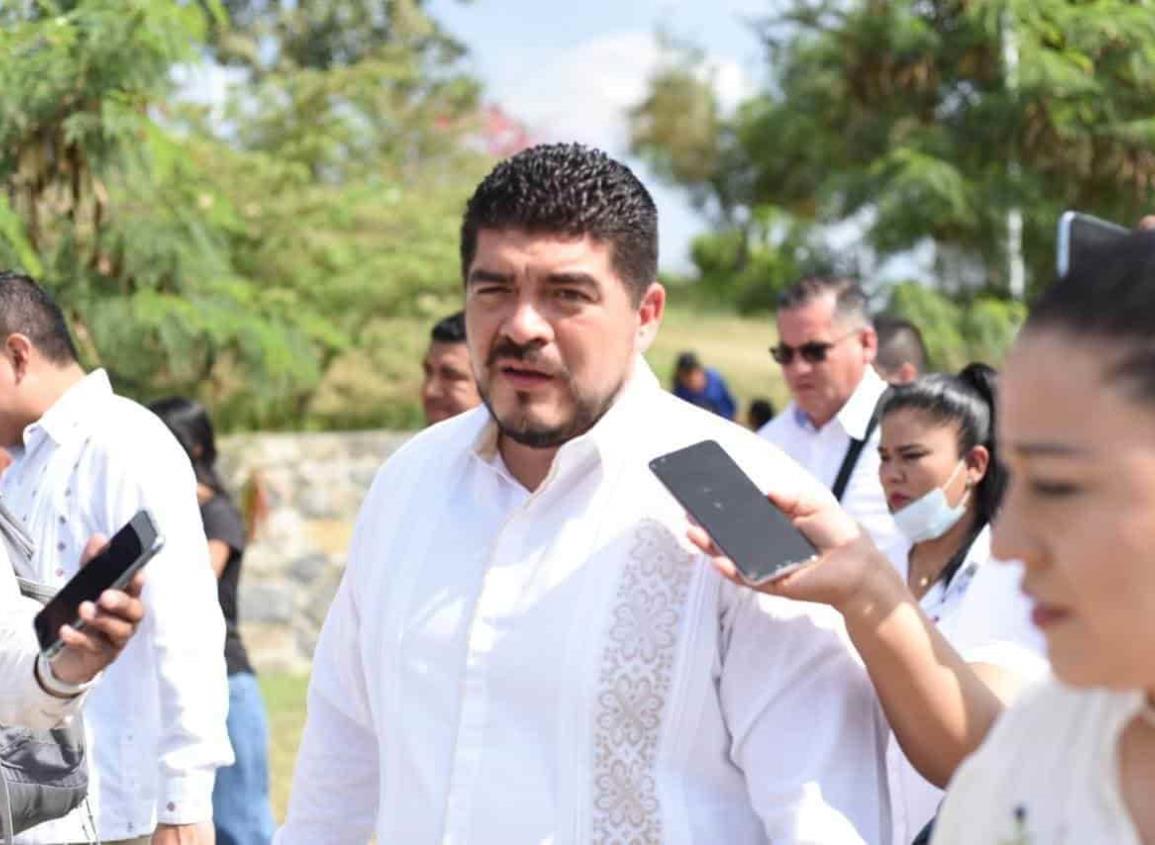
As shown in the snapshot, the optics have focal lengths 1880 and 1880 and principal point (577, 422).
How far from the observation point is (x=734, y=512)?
2244 millimetres

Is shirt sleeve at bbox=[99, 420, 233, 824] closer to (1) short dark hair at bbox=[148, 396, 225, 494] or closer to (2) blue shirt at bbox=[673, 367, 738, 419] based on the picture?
(1) short dark hair at bbox=[148, 396, 225, 494]

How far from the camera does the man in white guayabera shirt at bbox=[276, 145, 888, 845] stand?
241 centimetres

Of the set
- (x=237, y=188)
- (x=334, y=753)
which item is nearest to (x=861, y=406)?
(x=334, y=753)

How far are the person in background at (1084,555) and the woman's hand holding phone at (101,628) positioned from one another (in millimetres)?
1752

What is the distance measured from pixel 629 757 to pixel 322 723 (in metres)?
0.66

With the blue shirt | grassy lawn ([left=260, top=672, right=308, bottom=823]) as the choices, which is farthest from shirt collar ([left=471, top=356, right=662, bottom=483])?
the blue shirt

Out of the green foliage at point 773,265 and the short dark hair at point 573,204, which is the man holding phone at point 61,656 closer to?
the short dark hair at point 573,204

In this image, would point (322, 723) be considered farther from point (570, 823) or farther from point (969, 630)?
point (969, 630)

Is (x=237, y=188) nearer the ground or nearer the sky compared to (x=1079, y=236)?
nearer the ground

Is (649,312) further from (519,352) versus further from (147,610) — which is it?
(147,610)

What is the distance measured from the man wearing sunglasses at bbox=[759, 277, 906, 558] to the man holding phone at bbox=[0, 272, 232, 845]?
8.57ft

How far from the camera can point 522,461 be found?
276 centimetres

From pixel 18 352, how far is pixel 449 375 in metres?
2.13

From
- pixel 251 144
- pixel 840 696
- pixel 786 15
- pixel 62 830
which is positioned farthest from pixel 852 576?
pixel 786 15
